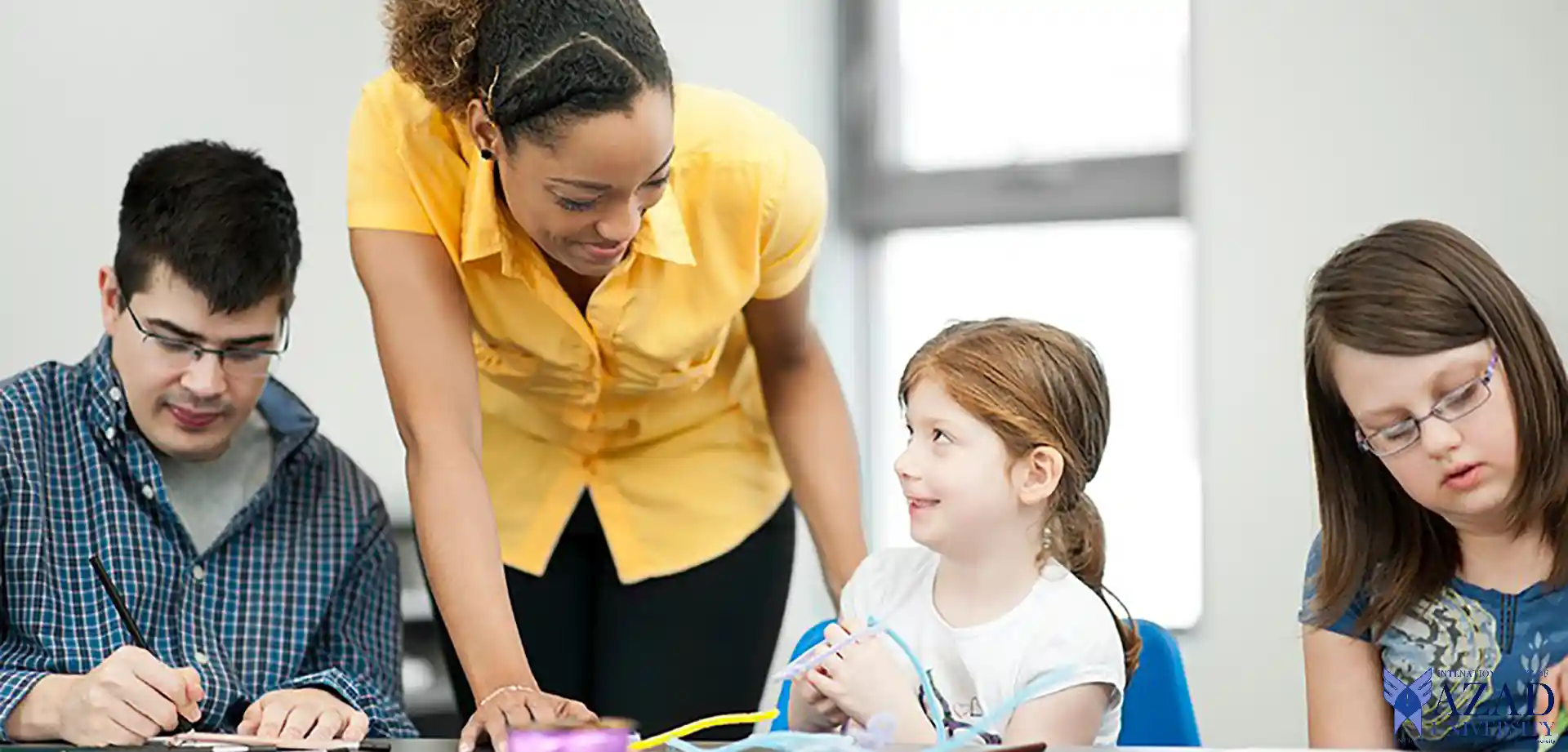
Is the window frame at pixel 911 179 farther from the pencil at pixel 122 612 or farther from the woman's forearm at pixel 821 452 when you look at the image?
the pencil at pixel 122 612

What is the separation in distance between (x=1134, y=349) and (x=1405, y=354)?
1418 millimetres

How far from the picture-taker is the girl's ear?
4.11 ft

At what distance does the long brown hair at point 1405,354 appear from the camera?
3.92ft

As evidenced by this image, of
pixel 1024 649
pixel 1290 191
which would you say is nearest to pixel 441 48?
pixel 1024 649

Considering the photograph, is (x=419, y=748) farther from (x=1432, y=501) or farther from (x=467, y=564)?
(x=1432, y=501)

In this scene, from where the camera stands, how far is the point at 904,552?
1361 millimetres

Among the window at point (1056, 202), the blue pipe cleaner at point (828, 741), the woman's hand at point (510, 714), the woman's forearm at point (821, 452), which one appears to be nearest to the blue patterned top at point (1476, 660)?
the blue pipe cleaner at point (828, 741)

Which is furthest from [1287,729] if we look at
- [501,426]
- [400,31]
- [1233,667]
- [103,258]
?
[103,258]

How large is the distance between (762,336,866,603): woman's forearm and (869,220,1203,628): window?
3.35ft

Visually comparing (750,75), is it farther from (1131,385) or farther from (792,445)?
(792,445)

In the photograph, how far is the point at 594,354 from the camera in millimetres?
1526

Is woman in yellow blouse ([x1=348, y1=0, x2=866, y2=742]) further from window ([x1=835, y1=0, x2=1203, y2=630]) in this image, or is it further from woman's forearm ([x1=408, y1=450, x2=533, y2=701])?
window ([x1=835, y1=0, x2=1203, y2=630])

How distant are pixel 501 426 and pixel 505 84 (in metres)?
0.48

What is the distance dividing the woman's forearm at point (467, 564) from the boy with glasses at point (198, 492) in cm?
26
